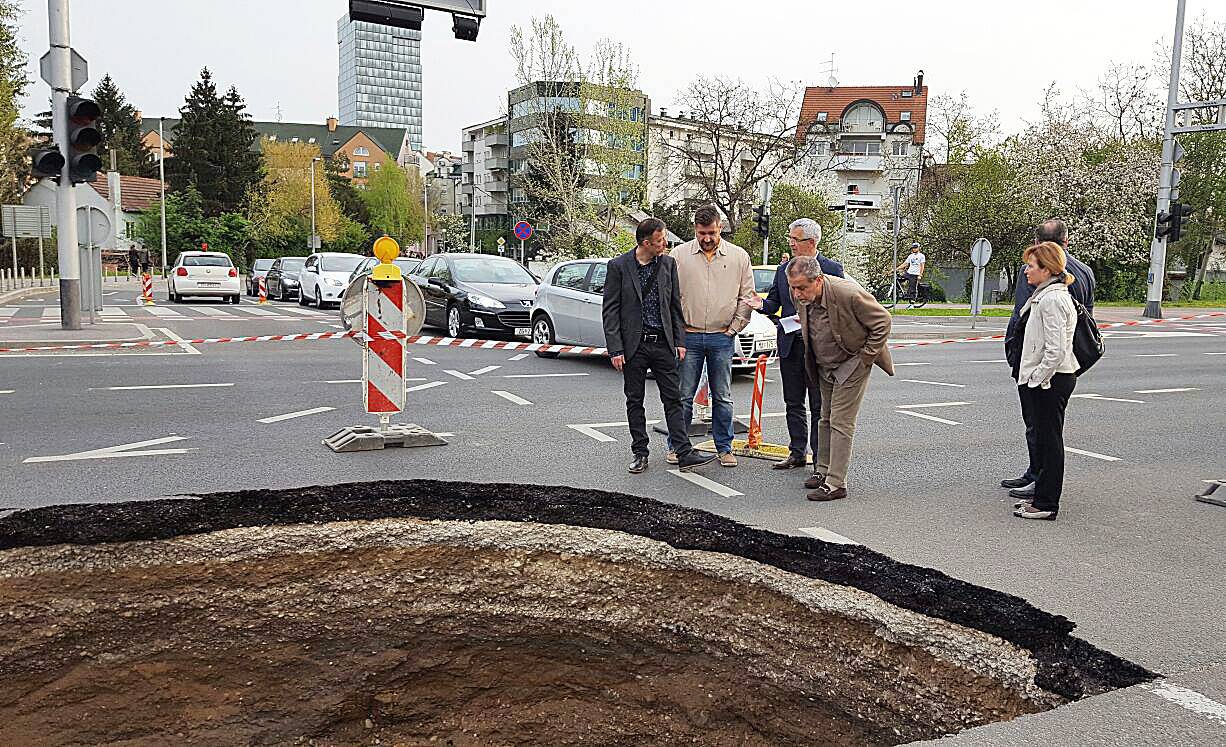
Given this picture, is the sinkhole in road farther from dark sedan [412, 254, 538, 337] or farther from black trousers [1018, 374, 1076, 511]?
dark sedan [412, 254, 538, 337]

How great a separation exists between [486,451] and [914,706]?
14.9 ft

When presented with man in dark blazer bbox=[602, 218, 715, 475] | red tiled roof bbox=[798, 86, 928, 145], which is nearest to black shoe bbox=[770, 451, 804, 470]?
man in dark blazer bbox=[602, 218, 715, 475]

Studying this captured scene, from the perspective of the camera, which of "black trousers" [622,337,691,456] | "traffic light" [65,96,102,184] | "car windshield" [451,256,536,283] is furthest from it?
"car windshield" [451,256,536,283]

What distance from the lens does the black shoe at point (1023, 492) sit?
6.55 meters

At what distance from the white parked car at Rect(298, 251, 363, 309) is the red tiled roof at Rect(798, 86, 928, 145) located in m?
62.4

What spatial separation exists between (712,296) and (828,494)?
5.65ft

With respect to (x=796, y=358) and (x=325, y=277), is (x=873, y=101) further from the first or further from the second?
(x=796, y=358)

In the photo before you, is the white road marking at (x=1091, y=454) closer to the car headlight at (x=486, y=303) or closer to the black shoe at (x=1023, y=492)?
the black shoe at (x=1023, y=492)

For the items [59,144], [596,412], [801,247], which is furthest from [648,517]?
[59,144]

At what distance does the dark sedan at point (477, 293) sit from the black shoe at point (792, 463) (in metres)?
9.31

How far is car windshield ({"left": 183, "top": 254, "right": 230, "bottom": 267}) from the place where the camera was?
30.5m

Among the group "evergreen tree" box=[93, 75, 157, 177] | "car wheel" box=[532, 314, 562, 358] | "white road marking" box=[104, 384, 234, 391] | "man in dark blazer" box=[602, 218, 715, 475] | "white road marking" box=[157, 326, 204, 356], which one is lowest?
"white road marking" box=[104, 384, 234, 391]

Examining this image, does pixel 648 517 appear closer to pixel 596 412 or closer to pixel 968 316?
pixel 596 412

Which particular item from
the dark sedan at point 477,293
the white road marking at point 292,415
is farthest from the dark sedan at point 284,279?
the white road marking at point 292,415
